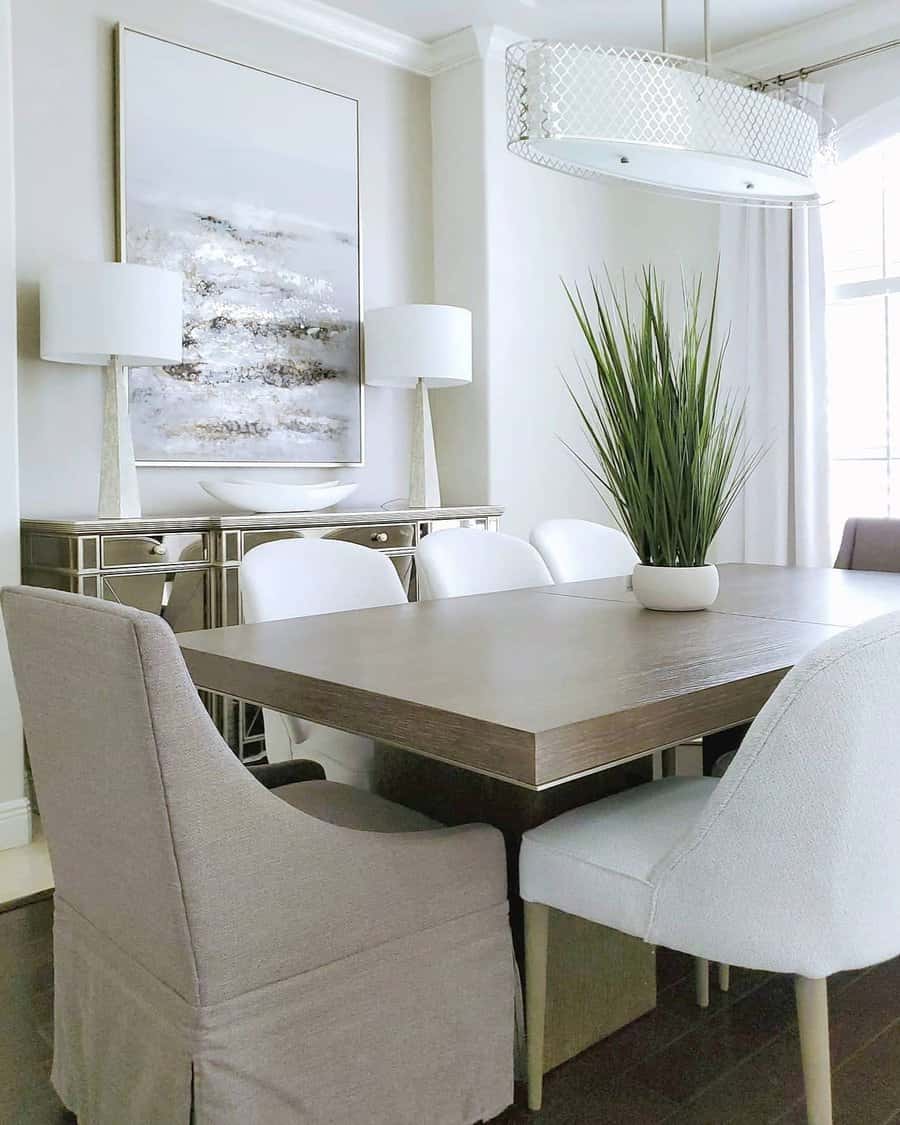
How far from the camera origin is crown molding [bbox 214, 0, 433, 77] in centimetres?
368

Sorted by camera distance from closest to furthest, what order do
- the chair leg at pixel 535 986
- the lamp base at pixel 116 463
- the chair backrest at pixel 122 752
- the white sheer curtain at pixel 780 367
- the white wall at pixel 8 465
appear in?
the chair backrest at pixel 122 752 → the chair leg at pixel 535 986 → the white wall at pixel 8 465 → the lamp base at pixel 116 463 → the white sheer curtain at pixel 780 367

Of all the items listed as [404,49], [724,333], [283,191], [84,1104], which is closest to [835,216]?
[724,333]

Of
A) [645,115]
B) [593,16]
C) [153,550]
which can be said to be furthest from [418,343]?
[645,115]

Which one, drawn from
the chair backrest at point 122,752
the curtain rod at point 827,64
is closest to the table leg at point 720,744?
the chair backrest at point 122,752

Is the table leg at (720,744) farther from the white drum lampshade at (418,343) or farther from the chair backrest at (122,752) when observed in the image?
the white drum lampshade at (418,343)

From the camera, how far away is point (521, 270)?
4293 millimetres

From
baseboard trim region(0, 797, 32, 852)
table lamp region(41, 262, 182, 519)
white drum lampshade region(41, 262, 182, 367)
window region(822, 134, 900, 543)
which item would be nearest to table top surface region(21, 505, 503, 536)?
table lamp region(41, 262, 182, 519)

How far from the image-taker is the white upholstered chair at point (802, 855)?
3.99 ft

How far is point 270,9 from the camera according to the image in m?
3.68

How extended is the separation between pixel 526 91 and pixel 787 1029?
192 centimetres

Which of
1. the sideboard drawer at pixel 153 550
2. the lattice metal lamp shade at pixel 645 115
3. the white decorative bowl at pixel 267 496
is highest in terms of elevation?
the lattice metal lamp shade at pixel 645 115

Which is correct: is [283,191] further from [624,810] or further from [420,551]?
[624,810]

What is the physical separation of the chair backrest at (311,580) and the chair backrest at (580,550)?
66 cm

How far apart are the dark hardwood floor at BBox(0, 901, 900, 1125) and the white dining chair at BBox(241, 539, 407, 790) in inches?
26.3
